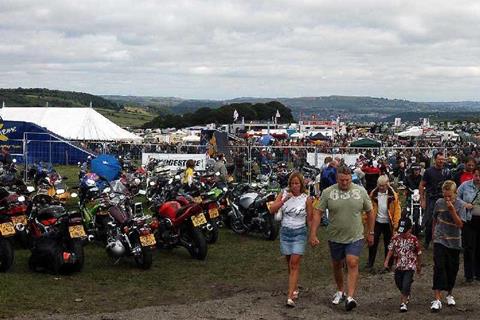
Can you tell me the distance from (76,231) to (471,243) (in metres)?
5.00

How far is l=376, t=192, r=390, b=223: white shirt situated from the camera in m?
9.16

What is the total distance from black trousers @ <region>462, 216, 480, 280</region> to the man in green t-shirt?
1.82 m

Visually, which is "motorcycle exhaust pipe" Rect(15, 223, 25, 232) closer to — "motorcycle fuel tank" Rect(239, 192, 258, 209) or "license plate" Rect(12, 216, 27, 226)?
"license plate" Rect(12, 216, 27, 226)

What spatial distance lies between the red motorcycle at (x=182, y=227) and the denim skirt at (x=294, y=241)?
2730 mm

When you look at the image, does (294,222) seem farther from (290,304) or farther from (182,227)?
(182,227)

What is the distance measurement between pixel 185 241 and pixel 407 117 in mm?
177408

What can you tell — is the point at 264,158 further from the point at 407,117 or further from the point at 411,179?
the point at 407,117

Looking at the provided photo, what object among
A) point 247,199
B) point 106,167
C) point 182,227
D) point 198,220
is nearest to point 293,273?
point 198,220

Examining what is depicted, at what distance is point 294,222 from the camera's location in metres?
7.33

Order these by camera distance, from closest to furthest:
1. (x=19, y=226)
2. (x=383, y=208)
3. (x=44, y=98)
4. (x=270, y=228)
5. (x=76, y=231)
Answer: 1. (x=76, y=231)
2. (x=383, y=208)
3. (x=19, y=226)
4. (x=270, y=228)
5. (x=44, y=98)

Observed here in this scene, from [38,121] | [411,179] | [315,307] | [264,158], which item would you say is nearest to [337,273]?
[315,307]

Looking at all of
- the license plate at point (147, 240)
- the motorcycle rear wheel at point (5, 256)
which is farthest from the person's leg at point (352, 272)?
the motorcycle rear wheel at point (5, 256)

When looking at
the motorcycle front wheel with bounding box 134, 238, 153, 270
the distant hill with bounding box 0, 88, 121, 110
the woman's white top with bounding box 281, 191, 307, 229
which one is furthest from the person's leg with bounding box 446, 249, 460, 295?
the distant hill with bounding box 0, 88, 121, 110

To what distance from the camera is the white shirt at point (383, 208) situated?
9.16 m
